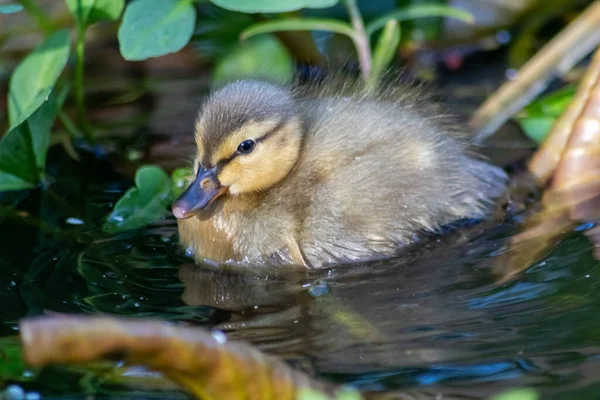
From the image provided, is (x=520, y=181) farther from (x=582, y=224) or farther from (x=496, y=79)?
(x=496, y=79)

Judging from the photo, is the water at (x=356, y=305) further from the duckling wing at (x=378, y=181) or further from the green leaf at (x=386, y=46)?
the green leaf at (x=386, y=46)

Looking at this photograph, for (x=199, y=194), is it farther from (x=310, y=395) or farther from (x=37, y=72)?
(x=310, y=395)

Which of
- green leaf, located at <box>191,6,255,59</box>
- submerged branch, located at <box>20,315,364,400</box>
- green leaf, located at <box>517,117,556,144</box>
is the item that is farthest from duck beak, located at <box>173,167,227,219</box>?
green leaf, located at <box>191,6,255,59</box>

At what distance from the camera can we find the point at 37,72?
3.13 m

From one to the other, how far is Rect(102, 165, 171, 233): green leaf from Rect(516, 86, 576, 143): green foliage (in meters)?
1.38

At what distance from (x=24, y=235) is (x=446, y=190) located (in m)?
1.33

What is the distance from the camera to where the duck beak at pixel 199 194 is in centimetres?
272

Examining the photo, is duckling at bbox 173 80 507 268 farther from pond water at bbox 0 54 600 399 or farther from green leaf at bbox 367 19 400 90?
green leaf at bbox 367 19 400 90

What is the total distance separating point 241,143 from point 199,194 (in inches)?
7.6

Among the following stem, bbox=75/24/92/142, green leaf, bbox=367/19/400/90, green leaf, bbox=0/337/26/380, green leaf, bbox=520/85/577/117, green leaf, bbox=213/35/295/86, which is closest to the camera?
green leaf, bbox=0/337/26/380

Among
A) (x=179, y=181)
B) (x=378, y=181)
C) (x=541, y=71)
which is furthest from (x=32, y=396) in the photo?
(x=541, y=71)

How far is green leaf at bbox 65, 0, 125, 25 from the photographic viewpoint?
3.16 metres

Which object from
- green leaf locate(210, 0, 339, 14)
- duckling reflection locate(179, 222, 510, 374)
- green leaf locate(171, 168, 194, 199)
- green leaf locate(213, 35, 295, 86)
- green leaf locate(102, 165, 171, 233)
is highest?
green leaf locate(213, 35, 295, 86)

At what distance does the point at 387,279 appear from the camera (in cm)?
260
